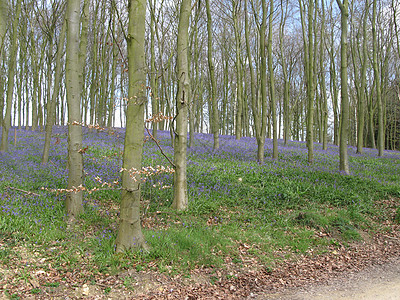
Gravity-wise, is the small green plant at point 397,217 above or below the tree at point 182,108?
below

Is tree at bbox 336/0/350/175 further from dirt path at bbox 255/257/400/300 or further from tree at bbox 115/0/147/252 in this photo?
tree at bbox 115/0/147/252

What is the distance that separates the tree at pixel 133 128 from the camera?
442 cm

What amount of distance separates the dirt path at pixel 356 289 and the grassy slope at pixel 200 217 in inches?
35.7

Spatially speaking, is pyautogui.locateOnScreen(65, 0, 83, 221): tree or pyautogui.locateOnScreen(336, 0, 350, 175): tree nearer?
pyautogui.locateOnScreen(65, 0, 83, 221): tree

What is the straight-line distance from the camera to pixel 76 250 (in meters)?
4.65

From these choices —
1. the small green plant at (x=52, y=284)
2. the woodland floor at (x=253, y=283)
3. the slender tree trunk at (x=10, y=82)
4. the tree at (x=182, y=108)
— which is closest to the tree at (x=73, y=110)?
the woodland floor at (x=253, y=283)

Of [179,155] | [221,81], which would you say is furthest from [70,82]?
[221,81]

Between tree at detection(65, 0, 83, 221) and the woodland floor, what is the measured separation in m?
1.49

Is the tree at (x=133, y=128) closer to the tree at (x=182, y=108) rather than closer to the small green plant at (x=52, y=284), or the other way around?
the small green plant at (x=52, y=284)

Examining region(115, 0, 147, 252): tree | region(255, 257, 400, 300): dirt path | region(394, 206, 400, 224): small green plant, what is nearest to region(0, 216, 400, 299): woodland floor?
region(255, 257, 400, 300): dirt path

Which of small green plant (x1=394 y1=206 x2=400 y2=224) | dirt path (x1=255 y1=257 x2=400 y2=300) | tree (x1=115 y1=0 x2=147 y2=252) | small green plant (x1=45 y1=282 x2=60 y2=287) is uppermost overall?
tree (x1=115 y1=0 x2=147 y2=252)

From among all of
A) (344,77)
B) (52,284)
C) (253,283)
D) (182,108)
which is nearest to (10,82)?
(182,108)

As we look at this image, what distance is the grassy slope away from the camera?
4.56 metres

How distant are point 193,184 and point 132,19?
5.15 meters
